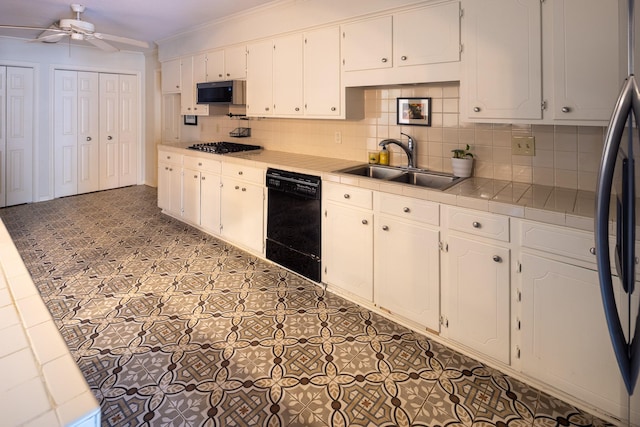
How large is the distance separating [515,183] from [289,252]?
1.85 meters

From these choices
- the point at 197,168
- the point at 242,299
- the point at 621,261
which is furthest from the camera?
the point at 197,168

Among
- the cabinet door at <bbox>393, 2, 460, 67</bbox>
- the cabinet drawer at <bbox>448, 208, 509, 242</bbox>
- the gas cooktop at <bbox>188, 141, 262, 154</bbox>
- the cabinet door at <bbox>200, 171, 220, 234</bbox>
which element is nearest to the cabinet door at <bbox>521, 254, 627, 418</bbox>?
the cabinet drawer at <bbox>448, 208, 509, 242</bbox>

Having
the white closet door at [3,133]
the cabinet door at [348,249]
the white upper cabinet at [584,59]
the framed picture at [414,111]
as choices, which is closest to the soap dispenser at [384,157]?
the framed picture at [414,111]

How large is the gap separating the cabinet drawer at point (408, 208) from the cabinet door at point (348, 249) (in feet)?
0.49

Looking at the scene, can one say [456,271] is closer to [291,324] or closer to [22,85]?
[291,324]

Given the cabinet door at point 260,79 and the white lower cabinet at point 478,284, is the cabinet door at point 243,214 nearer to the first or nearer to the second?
the cabinet door at point 260,79

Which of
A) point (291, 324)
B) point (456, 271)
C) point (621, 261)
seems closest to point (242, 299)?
point (291, 324)

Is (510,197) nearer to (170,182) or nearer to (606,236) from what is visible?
(606,236)

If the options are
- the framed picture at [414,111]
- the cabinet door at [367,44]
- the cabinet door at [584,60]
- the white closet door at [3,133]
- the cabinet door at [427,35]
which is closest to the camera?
the cabinet door at [584,60]

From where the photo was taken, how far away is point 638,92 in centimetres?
87

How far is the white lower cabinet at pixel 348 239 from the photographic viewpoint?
269 centimetres

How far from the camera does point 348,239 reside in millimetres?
2820

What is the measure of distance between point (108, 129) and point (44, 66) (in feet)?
4.08

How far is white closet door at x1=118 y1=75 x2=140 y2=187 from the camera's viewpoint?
6.66 meters
